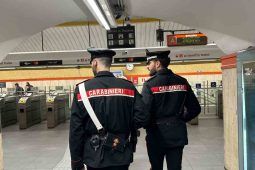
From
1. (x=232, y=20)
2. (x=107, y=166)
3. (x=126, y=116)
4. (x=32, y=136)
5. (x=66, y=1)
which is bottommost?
(x=32, y=136)

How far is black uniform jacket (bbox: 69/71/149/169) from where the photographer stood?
2.54 m

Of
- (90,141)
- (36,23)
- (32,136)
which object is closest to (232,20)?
(90,141)

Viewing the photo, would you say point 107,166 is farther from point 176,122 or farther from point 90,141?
point 176,122

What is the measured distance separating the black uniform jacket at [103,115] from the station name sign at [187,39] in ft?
22.5

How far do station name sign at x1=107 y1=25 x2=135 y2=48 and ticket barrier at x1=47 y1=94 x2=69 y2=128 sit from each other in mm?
4221

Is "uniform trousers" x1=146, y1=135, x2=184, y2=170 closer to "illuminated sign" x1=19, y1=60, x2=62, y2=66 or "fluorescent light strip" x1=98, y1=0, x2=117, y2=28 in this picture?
"fluorescent light strip" x1=98, y1=0, x2=117, y2=28

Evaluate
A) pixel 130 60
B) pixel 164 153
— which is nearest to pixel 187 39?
pixel 130 60

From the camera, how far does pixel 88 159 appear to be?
2.58 meters

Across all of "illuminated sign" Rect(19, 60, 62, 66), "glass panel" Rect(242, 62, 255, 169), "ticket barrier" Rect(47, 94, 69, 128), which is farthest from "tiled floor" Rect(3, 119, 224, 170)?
"illuminated sign" Rect(19, 60, 62, 66)

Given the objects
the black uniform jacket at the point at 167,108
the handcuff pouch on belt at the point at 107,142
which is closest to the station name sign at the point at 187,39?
the black uniform jacket at the point at 167,108

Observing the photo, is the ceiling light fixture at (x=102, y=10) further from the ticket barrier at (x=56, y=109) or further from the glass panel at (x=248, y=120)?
the ticket barrier at (x=56, y=109)

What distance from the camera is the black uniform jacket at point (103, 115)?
8.32 feet

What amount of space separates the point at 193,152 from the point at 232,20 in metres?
3.46

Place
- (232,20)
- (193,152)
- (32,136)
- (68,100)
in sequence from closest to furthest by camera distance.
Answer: (232,20), (193,152), (32,136), (68,100)
